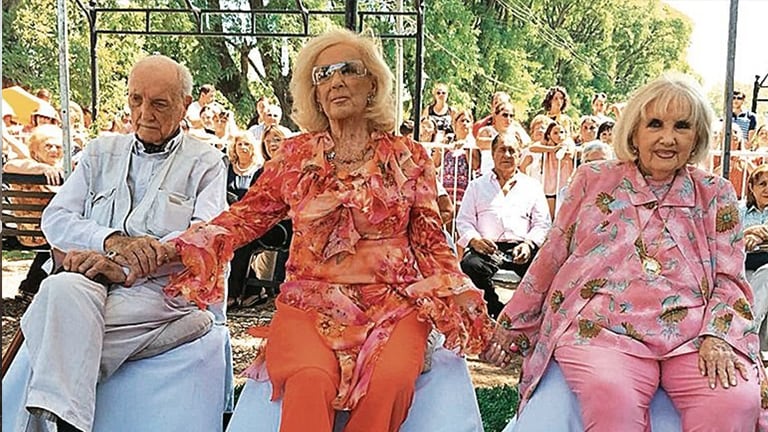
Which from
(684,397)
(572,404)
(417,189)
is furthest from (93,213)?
(684,397)

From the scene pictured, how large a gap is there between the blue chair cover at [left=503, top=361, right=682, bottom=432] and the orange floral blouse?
0.21 m

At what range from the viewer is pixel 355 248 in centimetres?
231

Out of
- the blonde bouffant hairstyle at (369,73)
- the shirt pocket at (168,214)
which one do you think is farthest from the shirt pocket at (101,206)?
the blonde bouffant hairstyle at (369,73)

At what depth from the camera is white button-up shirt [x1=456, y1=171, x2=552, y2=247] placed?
4762 millimetres

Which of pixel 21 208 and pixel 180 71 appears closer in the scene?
pixel 180 71

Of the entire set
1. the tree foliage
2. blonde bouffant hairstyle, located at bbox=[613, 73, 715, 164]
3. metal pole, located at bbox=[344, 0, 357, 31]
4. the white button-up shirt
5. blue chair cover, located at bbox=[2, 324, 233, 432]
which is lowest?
blue chair cover, located at bbox=[2, 324, 233, 432]

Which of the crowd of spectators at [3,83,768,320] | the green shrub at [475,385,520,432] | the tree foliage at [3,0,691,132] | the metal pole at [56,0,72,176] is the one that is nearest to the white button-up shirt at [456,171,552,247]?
the crowd of spectators at [3,83,768,320]

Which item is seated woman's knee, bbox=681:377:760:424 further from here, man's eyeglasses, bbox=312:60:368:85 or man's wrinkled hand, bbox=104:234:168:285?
man's wrinkled hand, bbox=104:234:168:285

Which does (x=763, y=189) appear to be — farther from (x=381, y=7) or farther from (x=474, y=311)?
(x=381, y=7)

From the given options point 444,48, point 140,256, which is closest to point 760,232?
point 140,256

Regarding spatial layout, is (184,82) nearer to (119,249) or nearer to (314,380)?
(119,249)

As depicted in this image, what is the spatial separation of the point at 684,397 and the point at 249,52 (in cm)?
1045

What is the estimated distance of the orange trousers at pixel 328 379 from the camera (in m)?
2.01

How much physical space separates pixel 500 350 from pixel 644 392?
16.9 inches
